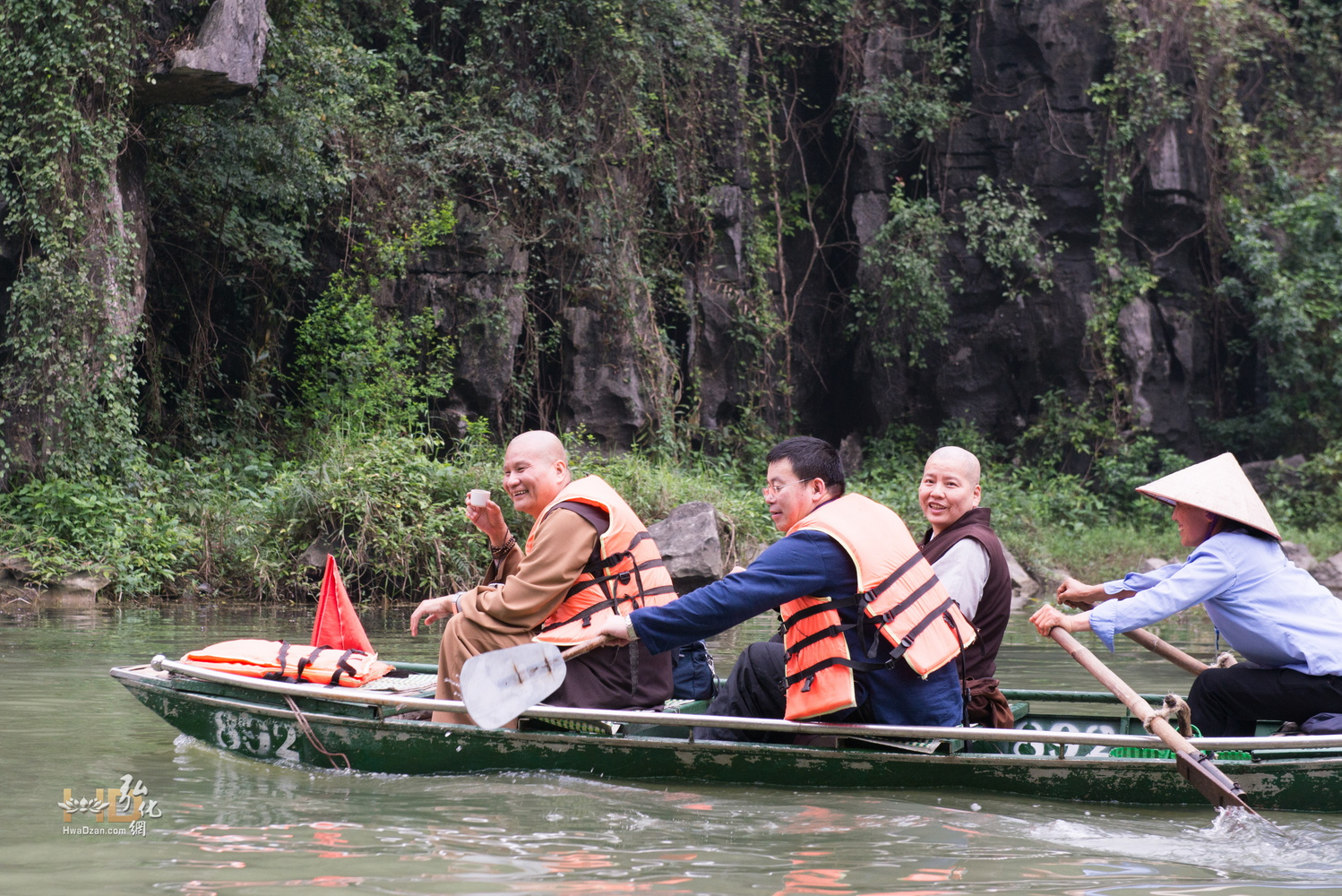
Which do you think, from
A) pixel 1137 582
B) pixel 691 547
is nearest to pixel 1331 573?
pixel 691 547

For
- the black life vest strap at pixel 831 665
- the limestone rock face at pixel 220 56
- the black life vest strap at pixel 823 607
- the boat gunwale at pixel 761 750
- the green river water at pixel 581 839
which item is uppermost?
the limestone rock face at pixel 220 56

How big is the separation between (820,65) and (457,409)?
7697 mm

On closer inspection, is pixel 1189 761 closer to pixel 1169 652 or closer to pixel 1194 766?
pixel 1194 766

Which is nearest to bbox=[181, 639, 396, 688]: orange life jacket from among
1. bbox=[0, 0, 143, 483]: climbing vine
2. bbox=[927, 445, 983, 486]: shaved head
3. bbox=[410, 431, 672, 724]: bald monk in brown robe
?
bbox=[410, 431, 672, 724]: bald monk in brown robe

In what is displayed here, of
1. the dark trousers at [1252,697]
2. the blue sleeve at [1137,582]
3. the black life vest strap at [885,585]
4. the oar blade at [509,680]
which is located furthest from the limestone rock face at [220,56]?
the dark trousers at [1252,697]

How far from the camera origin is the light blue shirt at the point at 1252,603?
4156 millimetres

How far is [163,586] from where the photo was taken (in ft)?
35.0

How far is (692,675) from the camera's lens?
5008 mm

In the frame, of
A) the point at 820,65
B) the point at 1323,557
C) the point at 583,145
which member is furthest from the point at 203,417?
the point at 1323,557

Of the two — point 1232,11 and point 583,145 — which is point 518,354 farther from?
point 1232,11

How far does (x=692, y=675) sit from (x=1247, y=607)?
2.05m

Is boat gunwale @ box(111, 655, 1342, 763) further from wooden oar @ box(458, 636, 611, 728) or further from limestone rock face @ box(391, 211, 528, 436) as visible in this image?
limestone rock face @ box(391, 211, 528, 436)

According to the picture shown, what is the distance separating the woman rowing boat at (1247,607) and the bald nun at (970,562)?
17 cm

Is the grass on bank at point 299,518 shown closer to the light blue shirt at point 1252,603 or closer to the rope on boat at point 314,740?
the rope on boat at point 314,740
